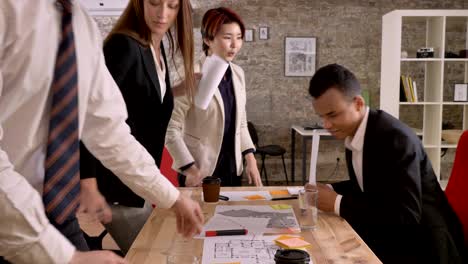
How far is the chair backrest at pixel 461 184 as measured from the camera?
188 centimetres

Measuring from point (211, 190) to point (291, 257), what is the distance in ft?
2.85

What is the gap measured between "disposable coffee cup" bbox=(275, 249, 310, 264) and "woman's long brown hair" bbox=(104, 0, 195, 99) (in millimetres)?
925

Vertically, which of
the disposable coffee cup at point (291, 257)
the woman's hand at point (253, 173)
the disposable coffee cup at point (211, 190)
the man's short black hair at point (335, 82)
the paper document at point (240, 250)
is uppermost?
the man's short black hair at point (335, 82)

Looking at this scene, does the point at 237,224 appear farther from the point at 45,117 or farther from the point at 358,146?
the point at 45,117

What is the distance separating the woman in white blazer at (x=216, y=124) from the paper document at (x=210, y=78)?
5 centimetres

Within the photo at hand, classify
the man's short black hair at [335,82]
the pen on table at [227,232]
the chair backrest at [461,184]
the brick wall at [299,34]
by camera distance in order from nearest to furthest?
the pen on table at [227,232], the chair backrest at [461,184], the man's short black hair at [335,82], the brick wall at [299,34]

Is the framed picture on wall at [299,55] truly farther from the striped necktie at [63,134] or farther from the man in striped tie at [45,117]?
the striped necktie at [63,134]

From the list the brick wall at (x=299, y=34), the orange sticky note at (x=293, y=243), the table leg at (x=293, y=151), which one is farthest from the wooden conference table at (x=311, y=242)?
the brick wall at (x=299, y=34)

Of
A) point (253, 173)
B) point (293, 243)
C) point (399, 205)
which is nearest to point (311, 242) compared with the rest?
point (293, 243)

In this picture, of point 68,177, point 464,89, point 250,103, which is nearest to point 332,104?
point 68,177

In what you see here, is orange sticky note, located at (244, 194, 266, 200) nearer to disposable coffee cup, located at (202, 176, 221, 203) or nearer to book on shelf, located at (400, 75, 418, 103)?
disposable coffee cup, located at (202, 176, 221, 203)

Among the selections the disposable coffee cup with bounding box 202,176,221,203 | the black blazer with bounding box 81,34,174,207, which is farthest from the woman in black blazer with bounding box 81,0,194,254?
the disposable coffee cup with bounding box 202,176,221,203

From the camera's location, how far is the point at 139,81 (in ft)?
5.47

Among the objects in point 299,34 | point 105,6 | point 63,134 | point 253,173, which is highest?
point 105,6
